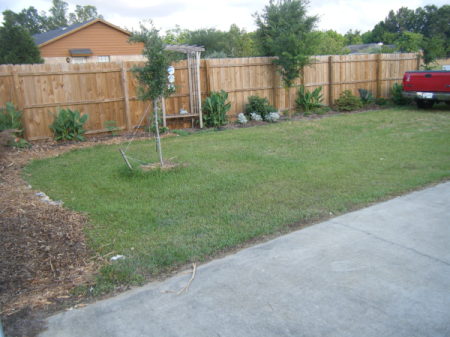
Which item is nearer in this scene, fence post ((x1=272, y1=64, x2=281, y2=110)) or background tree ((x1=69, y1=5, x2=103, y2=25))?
fence post ((x1=272, y1=64, x2=281, y2=110))

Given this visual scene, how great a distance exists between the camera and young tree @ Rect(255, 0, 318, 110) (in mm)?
14211

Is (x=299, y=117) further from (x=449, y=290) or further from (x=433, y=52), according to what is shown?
(x=449, y=290)

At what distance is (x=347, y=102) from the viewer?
1623 cm

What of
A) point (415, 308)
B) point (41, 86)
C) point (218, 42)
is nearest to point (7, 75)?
point (41, 86)

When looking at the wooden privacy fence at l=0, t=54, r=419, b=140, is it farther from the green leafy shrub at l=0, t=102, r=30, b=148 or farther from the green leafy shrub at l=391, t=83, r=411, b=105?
the green leafy shrub at l=391, t=83, r=411, b=105

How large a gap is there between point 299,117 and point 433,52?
26.0 feet

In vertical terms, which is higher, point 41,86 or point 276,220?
point 41,86

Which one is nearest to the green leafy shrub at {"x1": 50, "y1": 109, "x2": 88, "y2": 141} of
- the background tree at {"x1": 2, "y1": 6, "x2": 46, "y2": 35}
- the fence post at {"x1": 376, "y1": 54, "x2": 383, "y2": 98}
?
the fence post at {"x1": 376, "y1": 54, "x2": 383, "y2": 98}

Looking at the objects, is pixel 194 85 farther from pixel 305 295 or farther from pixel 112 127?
pixel 305 295

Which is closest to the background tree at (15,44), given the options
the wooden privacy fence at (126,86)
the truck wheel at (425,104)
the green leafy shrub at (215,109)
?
the wooden privacy fence at (126,86)

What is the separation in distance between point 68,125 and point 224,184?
6.22 m

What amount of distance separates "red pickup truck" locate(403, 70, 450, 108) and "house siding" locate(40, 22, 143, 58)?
20280 millimetres

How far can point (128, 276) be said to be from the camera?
402 centimetres

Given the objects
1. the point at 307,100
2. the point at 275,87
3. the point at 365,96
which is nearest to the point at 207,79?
the point at 275,87
